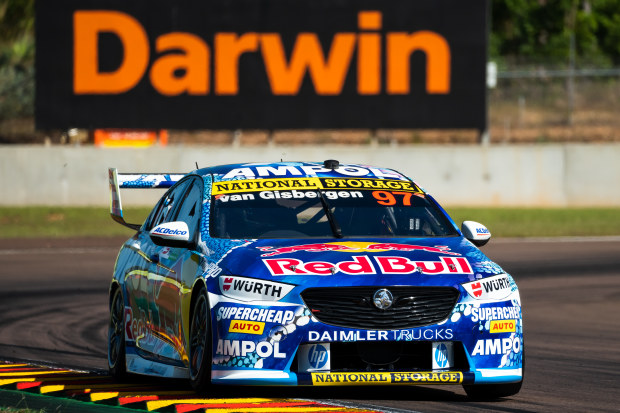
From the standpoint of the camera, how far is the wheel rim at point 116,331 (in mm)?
10117

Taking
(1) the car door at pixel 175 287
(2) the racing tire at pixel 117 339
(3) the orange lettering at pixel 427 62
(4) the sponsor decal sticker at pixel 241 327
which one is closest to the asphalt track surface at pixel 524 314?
(2) the racing tire at pixel 117 339

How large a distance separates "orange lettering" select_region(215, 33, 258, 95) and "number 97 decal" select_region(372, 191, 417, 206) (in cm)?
2398

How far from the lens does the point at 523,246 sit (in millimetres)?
24656

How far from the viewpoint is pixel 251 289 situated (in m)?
8.05

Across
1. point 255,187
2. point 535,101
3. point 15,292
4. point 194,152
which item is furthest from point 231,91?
point 255,187

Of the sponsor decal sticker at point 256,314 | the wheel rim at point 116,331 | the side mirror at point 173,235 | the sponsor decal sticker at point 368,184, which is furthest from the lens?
Result: the wheel rim at point 116,331

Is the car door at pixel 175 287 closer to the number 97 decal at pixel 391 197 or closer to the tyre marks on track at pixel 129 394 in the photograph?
the tyre marks on track at pixel 129 394

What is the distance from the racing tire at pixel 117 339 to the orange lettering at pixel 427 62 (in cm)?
2340

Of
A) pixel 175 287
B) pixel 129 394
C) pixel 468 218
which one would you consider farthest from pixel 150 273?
pixel 468 218

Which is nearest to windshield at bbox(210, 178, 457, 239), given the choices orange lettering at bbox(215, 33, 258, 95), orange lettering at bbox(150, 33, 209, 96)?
orange lettering at bbox(215, 33, 258, 95)

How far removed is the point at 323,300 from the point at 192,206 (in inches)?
69.2

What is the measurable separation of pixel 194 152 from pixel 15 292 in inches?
601

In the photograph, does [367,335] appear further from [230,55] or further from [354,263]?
[230,55]

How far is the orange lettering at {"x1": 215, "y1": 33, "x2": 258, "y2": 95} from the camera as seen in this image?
109ft
